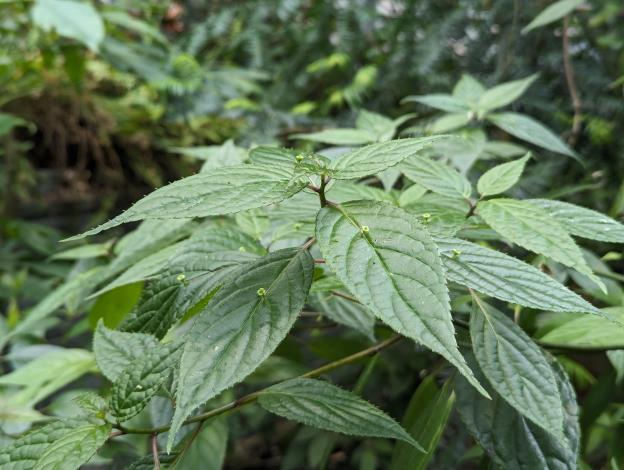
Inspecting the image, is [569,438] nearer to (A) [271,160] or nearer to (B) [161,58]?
(A) [271,160]

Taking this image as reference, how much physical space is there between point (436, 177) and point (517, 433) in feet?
0.75

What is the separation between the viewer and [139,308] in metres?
0.45

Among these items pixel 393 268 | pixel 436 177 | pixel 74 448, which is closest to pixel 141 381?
pixel 74 448

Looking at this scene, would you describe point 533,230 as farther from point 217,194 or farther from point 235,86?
point 235,86

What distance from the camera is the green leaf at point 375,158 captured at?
36cm

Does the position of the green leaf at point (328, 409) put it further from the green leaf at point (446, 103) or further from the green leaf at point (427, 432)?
the green leaf at point (446, 103)

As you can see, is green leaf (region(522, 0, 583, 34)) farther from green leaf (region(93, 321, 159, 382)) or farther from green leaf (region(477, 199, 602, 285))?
green leaf (region(93, 321, 159, 382))

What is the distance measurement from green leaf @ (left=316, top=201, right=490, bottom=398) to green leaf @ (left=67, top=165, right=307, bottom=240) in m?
0.04

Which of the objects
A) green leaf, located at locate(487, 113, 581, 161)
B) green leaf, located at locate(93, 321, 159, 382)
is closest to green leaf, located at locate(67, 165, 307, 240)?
green leaf, located at locate(93, 321, 159, 382)

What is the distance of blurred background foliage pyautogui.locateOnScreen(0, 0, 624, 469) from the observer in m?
1.29

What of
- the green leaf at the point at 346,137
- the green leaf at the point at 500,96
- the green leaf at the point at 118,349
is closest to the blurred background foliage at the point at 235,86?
the green leaf at the point at 500,96

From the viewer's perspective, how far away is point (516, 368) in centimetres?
40

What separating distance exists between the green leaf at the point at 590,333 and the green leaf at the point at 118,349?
0.35 metres

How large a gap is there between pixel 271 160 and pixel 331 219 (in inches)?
3.4
